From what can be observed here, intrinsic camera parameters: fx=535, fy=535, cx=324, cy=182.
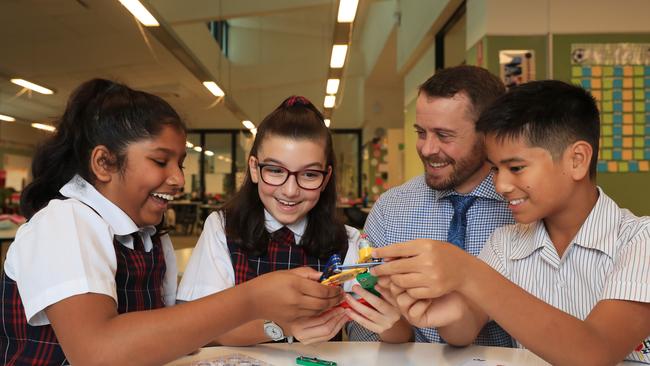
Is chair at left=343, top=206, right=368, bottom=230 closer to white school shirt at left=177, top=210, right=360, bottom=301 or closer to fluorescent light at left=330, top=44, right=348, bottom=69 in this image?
fluorescent light at left=330, top=44, right=348, bottom=69

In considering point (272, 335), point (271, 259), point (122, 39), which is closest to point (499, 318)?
point (272, 335)

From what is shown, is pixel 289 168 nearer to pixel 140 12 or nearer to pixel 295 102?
pixel 295 102

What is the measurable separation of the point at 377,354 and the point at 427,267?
409mm

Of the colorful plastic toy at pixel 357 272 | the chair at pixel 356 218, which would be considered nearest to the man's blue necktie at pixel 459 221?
the colorful plastic toy at pixel 357 272

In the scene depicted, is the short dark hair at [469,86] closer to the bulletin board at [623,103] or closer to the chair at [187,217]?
the bulletin board at [623,103]

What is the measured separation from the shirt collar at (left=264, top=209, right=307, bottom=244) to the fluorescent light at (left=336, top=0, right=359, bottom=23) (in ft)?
8.13

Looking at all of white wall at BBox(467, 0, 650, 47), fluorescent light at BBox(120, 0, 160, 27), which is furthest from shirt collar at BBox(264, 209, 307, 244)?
white wall at BBox(467, 0, 650, 47)

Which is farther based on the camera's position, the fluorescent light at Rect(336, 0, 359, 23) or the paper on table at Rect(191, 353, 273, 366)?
the fluorescent light at Rect(336, 0, 359, 23)

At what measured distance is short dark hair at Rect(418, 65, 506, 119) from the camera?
211 centimetres

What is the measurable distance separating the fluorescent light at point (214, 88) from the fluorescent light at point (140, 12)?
2.58 m

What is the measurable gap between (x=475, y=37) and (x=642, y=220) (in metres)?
3.28

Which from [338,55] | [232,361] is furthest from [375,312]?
[338,55]

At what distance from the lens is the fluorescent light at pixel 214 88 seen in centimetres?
687

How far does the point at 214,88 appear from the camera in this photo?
7.26 meters
